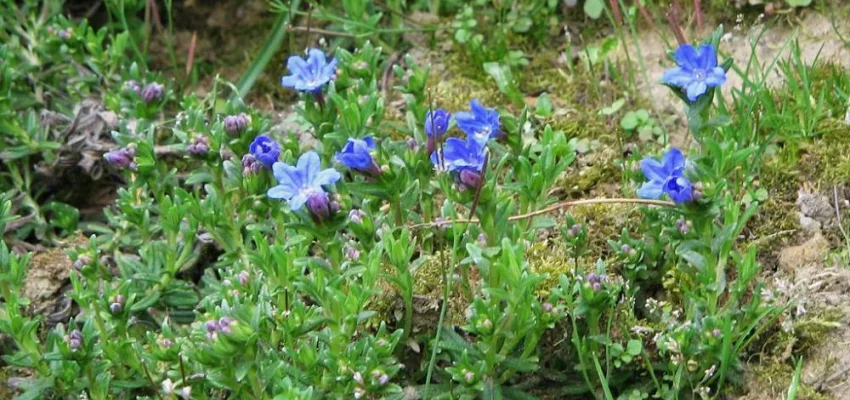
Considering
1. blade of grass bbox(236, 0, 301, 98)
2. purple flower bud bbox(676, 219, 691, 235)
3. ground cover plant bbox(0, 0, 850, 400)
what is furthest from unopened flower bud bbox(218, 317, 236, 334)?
blade of grass bbox(236, 0, 301, 98)

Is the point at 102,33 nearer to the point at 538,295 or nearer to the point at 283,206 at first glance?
the point at 283,206

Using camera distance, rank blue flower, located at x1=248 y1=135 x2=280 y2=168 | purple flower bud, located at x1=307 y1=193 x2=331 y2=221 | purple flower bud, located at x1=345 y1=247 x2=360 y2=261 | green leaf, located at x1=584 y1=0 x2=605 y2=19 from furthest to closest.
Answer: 1. green leaf, located at x1=584 y1=0 x2=605 y2=19
2. blue flower, located at x1=248 y1=135 x2=280 y2=168
3. purple flower bud, located at x1=345 y1=247 x2=360 y2=261
4. purple flower bud, located at x1=307 y1=193 x2=331 y2=221

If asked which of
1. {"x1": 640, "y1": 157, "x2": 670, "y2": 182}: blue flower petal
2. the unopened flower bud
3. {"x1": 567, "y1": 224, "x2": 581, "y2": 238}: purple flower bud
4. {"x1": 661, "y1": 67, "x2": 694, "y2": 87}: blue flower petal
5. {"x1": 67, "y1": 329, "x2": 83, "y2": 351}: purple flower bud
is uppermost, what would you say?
{"x1": 661, "y1": 67, "x2": 694, "y2": 87}: blue flower petal

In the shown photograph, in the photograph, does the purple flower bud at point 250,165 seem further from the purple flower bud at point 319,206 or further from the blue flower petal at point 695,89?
the blue flower petal at point 695,89

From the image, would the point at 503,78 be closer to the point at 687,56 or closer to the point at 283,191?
the point at 687,56

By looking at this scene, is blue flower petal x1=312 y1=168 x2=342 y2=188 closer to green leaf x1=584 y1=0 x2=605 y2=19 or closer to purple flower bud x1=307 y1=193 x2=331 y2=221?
purple flower bud x1=307 y1=193 x2=331 y2=221

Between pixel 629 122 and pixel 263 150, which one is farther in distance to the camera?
pixel 629 122

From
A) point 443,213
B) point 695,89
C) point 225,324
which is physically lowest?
point 225,324

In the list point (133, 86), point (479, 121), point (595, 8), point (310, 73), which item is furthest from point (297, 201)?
point (595, 8)
